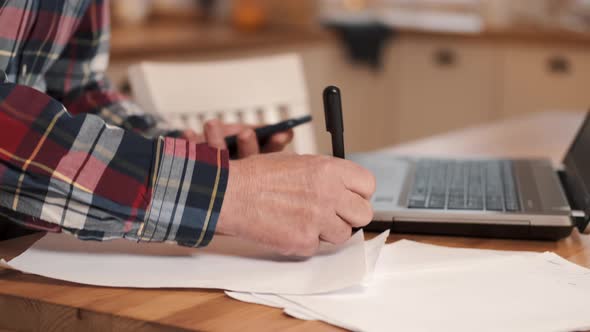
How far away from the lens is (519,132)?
188 cm

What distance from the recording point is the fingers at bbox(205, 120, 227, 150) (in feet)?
3.87

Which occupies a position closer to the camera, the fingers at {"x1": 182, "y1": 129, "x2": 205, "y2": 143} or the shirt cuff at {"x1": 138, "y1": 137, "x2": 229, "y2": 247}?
the shirt cuff at {"x1": 138, "y1": 137, "x2": 229, "y2": 247}

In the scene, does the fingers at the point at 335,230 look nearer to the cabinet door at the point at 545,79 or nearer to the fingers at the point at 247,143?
the fingers at the point at 247,143

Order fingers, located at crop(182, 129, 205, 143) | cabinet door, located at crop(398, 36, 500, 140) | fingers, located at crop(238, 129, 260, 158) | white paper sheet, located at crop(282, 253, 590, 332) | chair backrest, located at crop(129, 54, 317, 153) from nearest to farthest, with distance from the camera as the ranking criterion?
white paper sheet, located at crop(282, 253, 590, 332) → fingers, located at crop(238, 129, 260, 158) → fingers, located at crop(182, 129, 205, 143) → chair backrest, located at crop(129, 54, 317, 153) → cabinet door, located at crop(398, 36, 500, 140)

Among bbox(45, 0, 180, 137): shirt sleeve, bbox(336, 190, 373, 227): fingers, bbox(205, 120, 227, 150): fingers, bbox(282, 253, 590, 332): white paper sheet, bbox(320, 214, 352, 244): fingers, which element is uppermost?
bbox(45, 0, 180, 137): shirt sleeve

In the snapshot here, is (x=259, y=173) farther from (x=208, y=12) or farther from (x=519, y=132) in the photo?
(x=208, y=12)

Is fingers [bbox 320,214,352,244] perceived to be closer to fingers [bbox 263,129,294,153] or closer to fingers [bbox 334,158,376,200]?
fingers [bbox 334,158,376,200]

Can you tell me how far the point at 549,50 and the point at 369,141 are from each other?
2.88 ft

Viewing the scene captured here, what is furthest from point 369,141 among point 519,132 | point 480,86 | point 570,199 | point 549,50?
point 570,199

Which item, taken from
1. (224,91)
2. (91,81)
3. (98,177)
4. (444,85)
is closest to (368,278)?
(98,177)

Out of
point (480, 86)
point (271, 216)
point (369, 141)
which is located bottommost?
point (369, 141)

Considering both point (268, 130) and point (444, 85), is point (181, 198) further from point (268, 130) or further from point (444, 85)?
point (444, 85)

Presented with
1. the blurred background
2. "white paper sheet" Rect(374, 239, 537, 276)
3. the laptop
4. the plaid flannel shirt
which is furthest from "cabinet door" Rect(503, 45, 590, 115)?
the plaid flannel shirt

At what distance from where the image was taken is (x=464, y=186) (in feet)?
3.82
